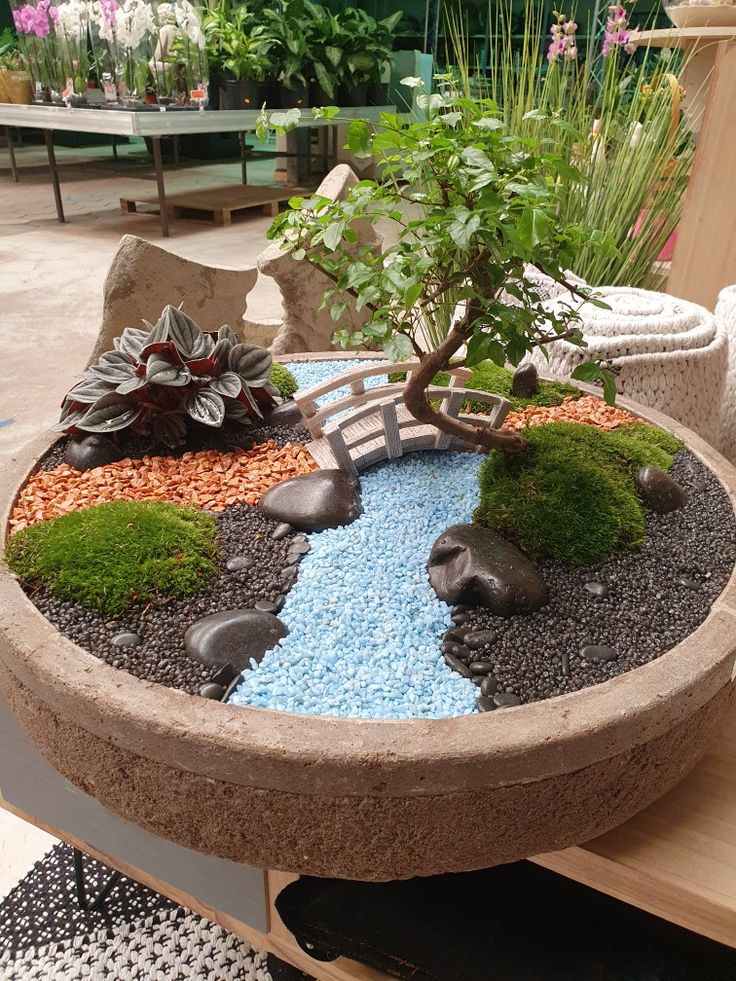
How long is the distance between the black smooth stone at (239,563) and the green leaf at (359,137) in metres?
0.58

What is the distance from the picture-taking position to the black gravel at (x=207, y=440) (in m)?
1.44

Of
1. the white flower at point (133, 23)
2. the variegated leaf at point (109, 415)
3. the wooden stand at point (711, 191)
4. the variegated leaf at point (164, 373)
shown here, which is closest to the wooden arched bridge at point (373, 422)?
the variegated leaf at point (164, 373)

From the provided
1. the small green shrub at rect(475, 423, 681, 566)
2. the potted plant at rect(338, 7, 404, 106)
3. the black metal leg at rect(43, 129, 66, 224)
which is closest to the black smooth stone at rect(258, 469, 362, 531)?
the small green shrub at rect(475, 423, 681, 566)

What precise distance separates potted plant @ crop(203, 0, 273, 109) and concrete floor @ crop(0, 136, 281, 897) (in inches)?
33.7

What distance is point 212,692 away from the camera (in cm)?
91

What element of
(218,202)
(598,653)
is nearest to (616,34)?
(598,653)

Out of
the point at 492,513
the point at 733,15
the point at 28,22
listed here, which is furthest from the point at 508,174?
the point at 28,22

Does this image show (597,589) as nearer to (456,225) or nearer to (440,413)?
(440,413)

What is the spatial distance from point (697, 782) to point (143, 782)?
2.32 ft

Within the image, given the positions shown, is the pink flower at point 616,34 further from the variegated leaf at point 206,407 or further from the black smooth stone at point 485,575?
the black smooth stone at point 485,575

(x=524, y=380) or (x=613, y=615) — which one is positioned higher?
(x=524, y=380)

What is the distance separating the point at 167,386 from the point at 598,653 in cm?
88

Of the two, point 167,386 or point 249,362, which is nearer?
point 167,386

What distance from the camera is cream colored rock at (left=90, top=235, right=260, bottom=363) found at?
2279 millimetres
